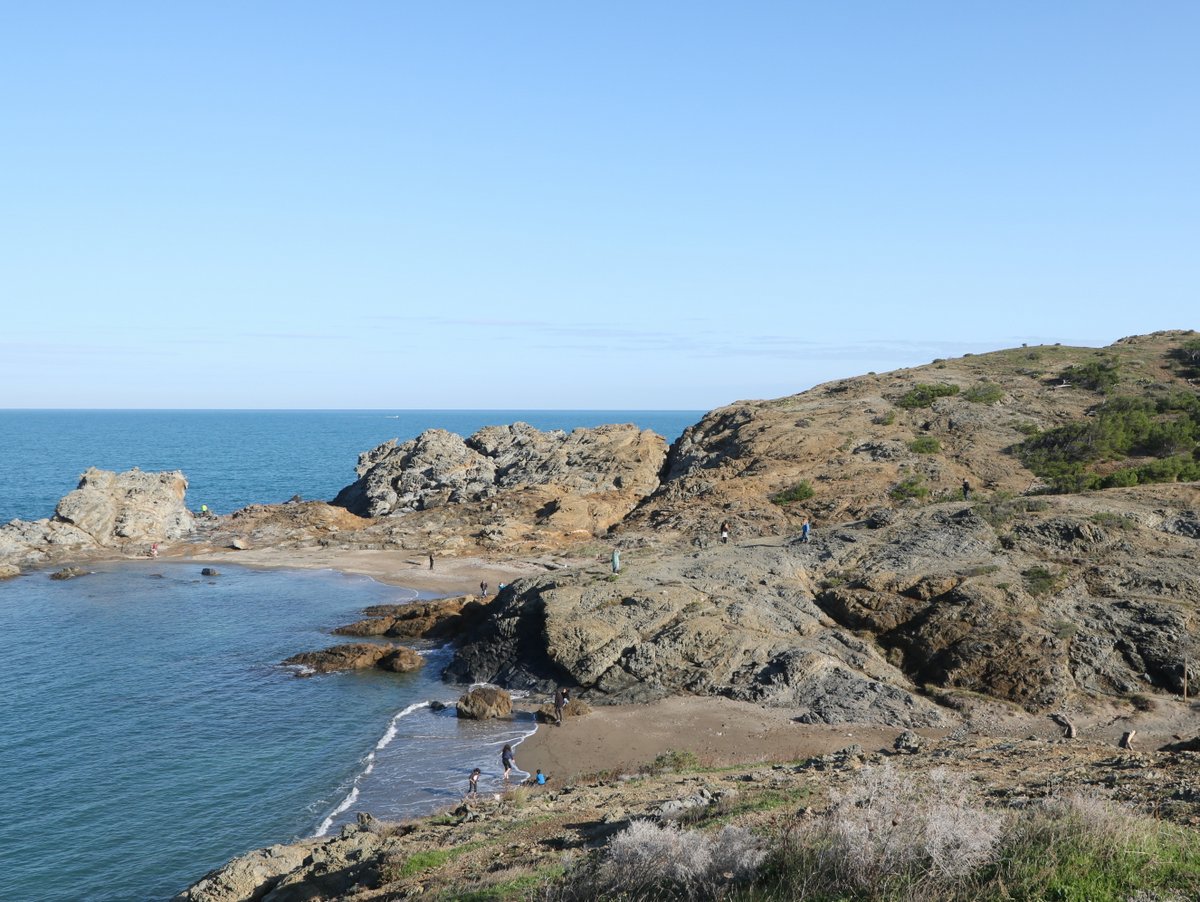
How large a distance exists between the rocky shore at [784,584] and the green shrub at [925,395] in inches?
10.9

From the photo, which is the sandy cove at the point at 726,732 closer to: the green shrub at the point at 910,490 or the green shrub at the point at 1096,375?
the green shrub at the point at 910,490

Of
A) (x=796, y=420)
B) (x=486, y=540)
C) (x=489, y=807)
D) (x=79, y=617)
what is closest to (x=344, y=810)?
(x=489, y=807)

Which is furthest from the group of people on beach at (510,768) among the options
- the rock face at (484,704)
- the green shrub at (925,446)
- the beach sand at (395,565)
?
the green shrub at (925,446)

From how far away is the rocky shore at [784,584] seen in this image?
20.1 m

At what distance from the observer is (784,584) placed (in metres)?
37.1

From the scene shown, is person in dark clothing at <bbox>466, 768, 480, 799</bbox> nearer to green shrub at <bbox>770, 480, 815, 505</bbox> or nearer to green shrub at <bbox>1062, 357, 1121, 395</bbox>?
green shrub at <bbox>770, 480, 815, 505</bbox>

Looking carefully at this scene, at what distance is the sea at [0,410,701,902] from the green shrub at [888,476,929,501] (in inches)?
1138

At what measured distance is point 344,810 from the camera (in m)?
24.6

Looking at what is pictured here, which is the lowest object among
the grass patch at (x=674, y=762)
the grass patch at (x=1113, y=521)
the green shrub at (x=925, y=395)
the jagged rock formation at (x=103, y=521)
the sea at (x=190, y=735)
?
the sea at (x=190, y=735)

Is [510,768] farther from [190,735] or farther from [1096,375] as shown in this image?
[1096,375]

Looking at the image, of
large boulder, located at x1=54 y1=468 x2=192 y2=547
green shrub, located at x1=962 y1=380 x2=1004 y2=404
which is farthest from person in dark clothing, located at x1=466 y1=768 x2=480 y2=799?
large boulder, located at x1=54 y1=468 x2=192 y2=547

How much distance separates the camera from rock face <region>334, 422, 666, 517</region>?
240 ft

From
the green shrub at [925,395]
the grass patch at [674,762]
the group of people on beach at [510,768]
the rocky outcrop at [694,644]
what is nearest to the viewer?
the grass patch at [674,762]

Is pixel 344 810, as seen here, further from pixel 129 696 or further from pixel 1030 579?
pixel 1030 579
